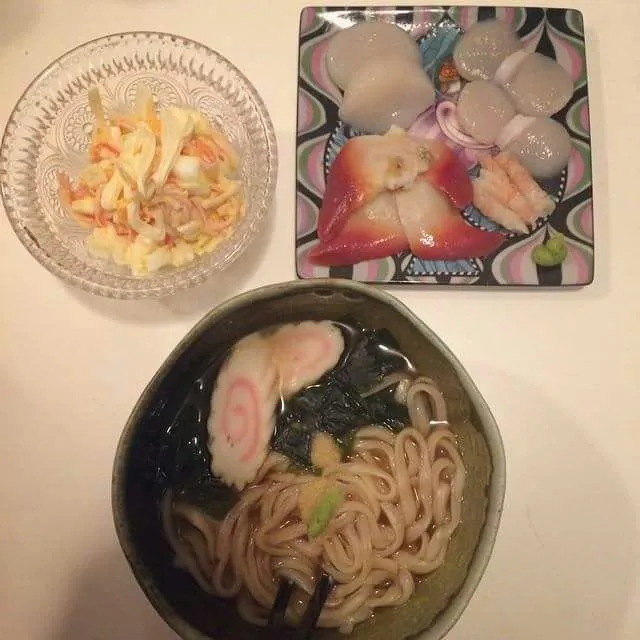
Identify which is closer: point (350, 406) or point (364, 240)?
point (350, 406)

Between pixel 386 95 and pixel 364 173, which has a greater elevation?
pixel 386 95

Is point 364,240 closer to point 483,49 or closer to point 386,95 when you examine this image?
point 386,95

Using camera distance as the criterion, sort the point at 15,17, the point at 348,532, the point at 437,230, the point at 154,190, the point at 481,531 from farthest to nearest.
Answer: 1. the point at 15,17
2. the point at 437,230
3. the point at 154,190
4. the point at 348,532
5. the point at 481,531

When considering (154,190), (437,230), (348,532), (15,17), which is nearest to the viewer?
(348,532)

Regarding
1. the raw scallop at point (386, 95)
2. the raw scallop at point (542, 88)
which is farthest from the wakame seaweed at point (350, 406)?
the raw scallop at point (542, 88)

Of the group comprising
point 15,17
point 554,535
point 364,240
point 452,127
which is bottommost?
point 554,535

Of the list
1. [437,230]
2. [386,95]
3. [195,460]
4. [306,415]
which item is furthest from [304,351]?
[386,95]
